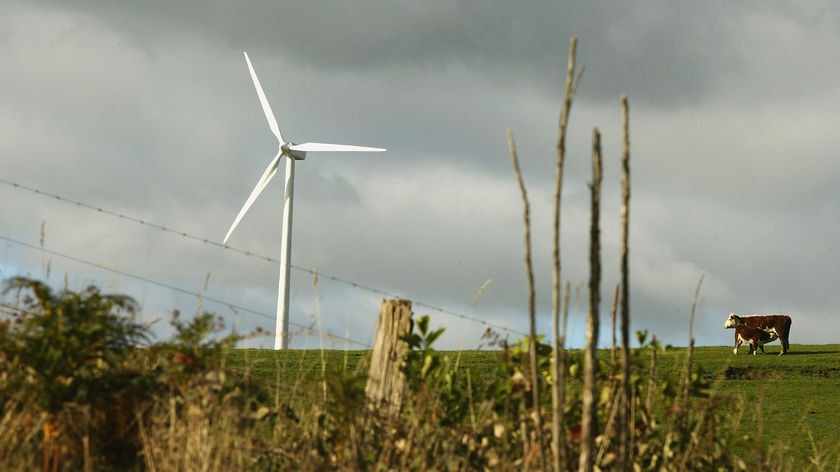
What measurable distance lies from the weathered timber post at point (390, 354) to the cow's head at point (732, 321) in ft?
72.7

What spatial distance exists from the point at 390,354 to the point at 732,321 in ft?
78.6

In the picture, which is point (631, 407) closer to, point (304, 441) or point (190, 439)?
point (304, 441)

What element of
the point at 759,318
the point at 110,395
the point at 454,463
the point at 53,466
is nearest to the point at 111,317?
the point at 110,395

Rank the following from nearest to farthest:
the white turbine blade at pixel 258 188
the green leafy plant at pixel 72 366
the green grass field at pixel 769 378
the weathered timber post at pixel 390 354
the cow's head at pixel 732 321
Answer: the green leafy plant at pixel 72 366 < the weathered timber post at pixel 390 354 < the green grass field at pixel 769 378 < the white turbine blade at pixel 258 188 < the cow's head at pixel 732 321

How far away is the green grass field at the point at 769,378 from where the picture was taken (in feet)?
37.7

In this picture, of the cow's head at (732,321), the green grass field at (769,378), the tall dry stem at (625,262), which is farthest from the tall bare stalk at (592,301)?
the cow's head at (732,321)

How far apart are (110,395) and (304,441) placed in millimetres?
1124

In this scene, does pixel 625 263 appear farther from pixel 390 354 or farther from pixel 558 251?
pixel 390 354

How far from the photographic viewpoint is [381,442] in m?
5.79

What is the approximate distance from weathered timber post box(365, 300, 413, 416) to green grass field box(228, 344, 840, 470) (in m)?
0.13

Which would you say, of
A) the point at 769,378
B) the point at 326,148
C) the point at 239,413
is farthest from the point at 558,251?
the point at 326,148

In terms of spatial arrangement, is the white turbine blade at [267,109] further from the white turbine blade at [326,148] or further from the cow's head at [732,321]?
the cow's head at [732,321]

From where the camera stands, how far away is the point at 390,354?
6340 mm

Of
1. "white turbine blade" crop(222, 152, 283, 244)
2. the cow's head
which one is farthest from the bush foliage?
the cow's head
